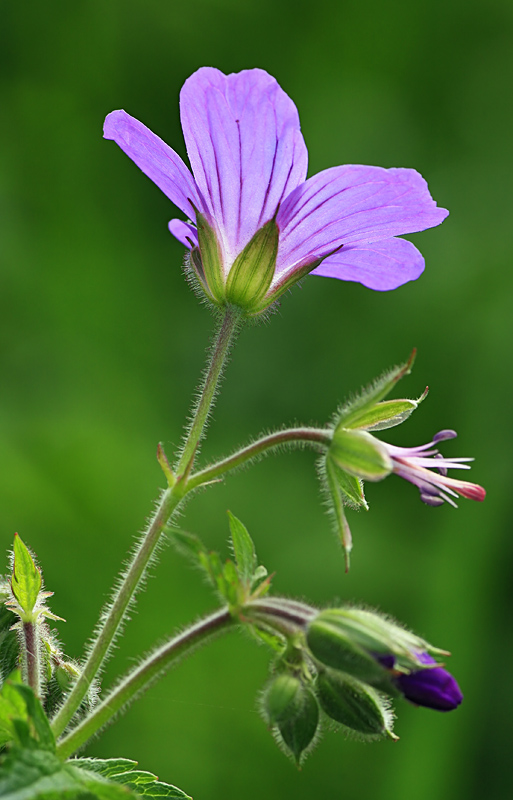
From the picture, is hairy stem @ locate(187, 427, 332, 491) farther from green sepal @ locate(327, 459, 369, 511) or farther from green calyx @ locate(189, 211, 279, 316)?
green calyx @ locate(189, 211, 279, 316)

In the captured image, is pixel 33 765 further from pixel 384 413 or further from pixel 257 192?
pixel 257 192

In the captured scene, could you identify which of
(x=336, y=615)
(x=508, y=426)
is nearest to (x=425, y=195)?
(x=336, y=615)

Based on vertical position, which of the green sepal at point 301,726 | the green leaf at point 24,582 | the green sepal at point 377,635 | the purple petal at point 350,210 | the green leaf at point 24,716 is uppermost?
the purple petal at point 350,210

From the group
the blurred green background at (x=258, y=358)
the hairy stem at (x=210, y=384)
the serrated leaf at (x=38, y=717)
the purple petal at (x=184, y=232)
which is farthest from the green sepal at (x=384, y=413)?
the blurred green background at (x=258, y=358)

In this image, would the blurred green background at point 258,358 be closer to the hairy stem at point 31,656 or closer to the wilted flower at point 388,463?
the hairy stem at point 31,656

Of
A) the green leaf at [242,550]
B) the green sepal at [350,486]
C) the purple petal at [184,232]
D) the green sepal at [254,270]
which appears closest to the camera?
the green leaf at [242,550]

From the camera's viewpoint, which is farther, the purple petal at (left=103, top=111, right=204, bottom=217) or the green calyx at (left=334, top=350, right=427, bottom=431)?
the purple petal at (left=103, top=111, right=204, bottom=217)

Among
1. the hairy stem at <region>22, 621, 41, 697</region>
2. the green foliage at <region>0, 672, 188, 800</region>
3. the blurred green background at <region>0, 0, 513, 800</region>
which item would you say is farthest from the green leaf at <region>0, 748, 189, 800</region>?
the blurred green background at <region>0, 0, 513, 800</region>
